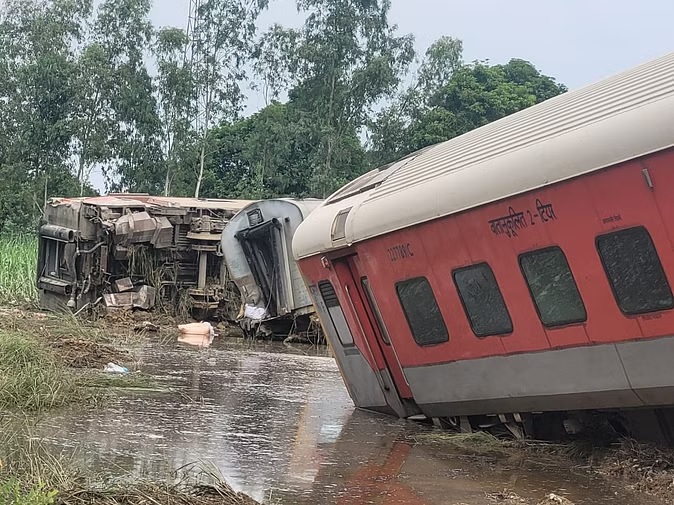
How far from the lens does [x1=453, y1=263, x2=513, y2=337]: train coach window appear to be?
7.11m

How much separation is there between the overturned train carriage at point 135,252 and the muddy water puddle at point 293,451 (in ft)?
24.0

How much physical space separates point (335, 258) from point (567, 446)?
9.49ft

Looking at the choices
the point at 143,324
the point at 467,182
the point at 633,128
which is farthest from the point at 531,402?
the point at 143,324

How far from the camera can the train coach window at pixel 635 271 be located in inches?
229

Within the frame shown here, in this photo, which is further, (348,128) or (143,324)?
(348,128)

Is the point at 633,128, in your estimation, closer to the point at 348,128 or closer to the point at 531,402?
the point at 531,402

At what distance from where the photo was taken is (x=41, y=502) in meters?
3.92

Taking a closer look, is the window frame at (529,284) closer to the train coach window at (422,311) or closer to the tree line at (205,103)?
the train coach window at (422,311)

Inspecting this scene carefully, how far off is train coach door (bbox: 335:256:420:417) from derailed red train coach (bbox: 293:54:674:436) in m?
0.02

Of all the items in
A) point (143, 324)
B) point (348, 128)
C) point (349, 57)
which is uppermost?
point (349, 57)

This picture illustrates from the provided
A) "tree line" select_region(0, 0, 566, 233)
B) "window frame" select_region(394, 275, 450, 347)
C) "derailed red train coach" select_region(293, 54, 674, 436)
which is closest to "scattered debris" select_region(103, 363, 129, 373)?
"derailed red train coach" select_region(293, 54, 674, 436)

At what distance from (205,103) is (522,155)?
103 ft

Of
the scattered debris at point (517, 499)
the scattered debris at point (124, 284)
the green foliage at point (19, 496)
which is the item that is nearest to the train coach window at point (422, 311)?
the scattered debris at point (517, 499)

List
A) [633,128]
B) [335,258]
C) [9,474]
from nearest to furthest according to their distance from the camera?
[9,474] < [633,128] < [335,258]
